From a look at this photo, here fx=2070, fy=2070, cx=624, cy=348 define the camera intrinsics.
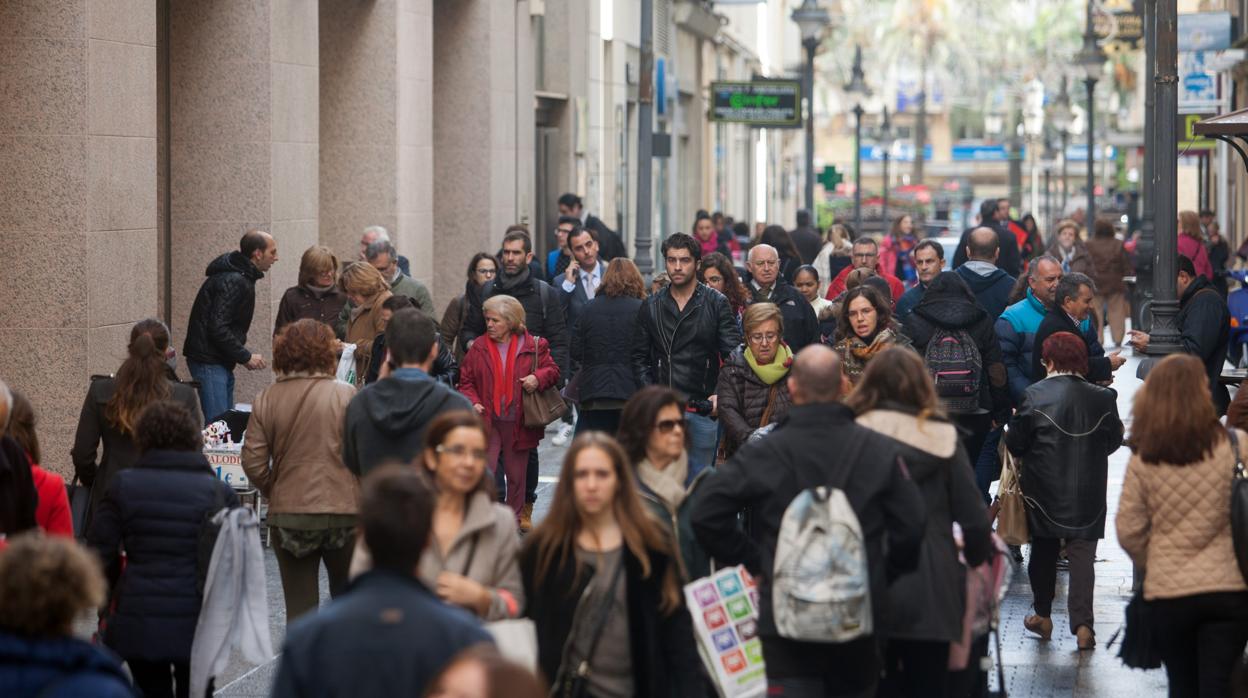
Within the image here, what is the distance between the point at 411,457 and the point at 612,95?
82.0ft

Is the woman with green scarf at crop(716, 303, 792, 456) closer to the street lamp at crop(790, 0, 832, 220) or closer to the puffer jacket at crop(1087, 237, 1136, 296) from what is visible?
the puffer jacket at crop(1087, 237, 1136, 296)

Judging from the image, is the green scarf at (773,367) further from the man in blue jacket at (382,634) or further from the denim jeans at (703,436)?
the man in blue jacket at (382,634)

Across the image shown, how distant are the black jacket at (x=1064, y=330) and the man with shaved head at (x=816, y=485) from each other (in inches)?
189

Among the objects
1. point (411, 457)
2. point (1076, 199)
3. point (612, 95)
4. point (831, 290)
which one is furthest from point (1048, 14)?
point (411, 457)

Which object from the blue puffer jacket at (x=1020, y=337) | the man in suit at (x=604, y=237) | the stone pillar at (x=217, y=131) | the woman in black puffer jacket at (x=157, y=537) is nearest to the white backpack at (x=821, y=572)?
the woman in black puffer jacket at (x=157, y=537)

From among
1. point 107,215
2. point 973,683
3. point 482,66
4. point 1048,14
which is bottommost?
point 973,683

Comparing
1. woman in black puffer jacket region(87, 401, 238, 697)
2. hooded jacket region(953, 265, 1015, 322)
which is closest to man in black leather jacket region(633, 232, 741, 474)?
hooded jacket region(953, 265, 1015, 322)

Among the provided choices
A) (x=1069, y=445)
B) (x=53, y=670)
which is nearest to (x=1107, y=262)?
(x=1069, y=445)

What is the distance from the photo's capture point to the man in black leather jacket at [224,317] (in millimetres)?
13531

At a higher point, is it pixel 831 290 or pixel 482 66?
pixel 482 66

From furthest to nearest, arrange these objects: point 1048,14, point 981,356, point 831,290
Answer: point 1048,14 < point 831,290 < point 981,356

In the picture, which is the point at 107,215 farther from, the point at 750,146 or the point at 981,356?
the point at 750,146

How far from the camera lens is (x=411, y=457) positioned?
8383mm

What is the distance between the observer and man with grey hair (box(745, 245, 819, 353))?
12867 mm
